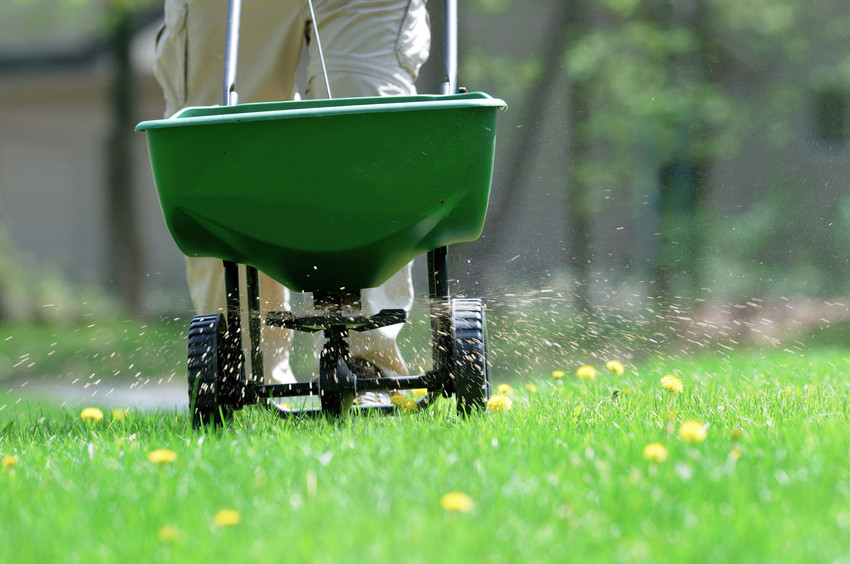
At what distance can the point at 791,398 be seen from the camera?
2361 mm

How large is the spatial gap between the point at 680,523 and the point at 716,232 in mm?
3528

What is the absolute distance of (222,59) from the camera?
2.71m

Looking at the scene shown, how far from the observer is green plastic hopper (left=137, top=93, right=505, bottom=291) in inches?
76.3

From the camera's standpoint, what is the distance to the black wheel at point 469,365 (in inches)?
83.7

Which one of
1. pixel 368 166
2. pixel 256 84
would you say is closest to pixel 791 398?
pixel 368 166

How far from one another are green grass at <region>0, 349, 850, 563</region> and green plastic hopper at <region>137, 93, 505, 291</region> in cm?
40

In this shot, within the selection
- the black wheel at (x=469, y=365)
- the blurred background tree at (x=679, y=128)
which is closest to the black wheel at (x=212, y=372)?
the black wheel at (x=469, y=365)

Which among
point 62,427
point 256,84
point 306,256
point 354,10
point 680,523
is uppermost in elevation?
point 354,10

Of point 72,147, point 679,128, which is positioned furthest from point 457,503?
point 72,147

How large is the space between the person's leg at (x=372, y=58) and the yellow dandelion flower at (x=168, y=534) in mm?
1302

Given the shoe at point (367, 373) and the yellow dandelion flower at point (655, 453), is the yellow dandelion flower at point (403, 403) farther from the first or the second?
the yellow dandelion flower at point (655, 453)

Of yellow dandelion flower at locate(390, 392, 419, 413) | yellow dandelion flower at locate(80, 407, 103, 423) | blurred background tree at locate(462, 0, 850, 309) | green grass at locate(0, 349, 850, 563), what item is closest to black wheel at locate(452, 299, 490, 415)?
green grass at locate(0, 349, 850, 563)

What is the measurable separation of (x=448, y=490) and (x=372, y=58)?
1.41 metres

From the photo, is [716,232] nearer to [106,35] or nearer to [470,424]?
[470,424]
